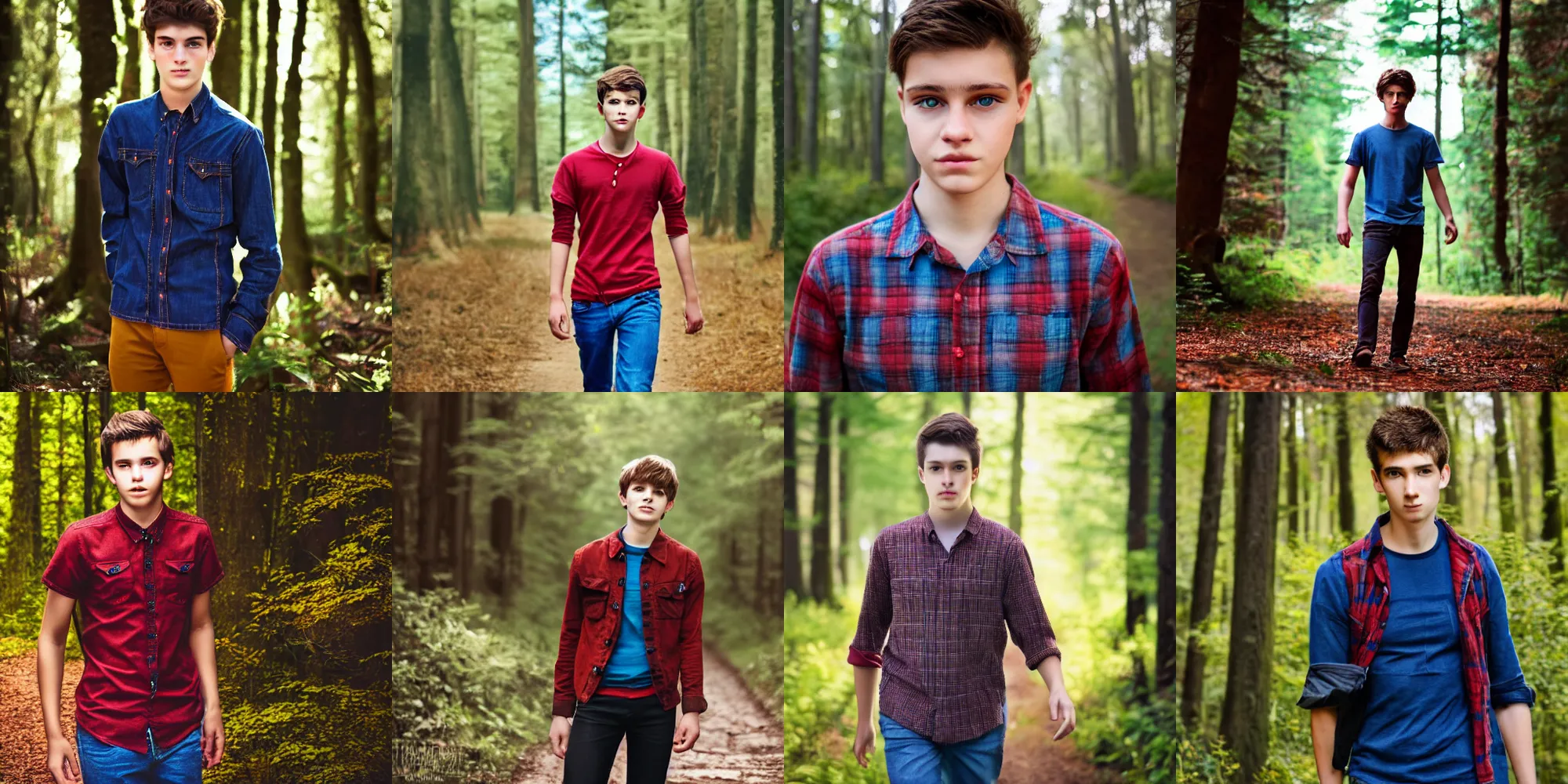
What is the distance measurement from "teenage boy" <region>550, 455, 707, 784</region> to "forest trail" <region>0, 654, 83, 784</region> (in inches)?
138

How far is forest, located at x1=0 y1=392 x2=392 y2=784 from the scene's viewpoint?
7414mm

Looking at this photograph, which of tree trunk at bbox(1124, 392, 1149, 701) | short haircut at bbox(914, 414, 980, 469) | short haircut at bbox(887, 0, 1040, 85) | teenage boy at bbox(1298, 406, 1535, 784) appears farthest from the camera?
tree trunk at bbox(1124, 392, 1149, 701)

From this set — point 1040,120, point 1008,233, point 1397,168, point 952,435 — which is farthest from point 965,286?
point 1397,168

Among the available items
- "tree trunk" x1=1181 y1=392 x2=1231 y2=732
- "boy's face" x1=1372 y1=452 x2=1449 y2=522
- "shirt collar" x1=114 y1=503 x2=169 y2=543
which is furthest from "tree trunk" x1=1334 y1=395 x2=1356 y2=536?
"shirt collar" x1=114 y1=503 x2=169 y2=543

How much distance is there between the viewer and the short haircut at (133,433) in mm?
6922

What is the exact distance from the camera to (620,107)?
6.49 meters

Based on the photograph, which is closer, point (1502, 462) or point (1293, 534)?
point (1502, 462)

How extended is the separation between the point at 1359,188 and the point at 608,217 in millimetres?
4479

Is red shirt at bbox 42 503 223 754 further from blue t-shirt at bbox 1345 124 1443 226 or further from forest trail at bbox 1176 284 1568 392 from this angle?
blue t-shirt at bbox 1345 124 1443 226

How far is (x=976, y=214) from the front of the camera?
5.90 metres

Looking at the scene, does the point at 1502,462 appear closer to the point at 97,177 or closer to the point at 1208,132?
the point at 1208,132

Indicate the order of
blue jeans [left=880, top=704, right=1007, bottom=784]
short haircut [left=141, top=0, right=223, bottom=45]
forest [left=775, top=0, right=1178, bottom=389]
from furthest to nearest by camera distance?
1. forest [left=775, top=0, right=1178, bottom=389]
2. short haircut [left=141, top=0, right=223, bottom=45]
3. blue jeans [left=880, top=704, right=1007, bottom=784]

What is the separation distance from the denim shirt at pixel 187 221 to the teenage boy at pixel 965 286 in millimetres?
3251

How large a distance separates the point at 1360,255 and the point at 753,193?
3.85 m
